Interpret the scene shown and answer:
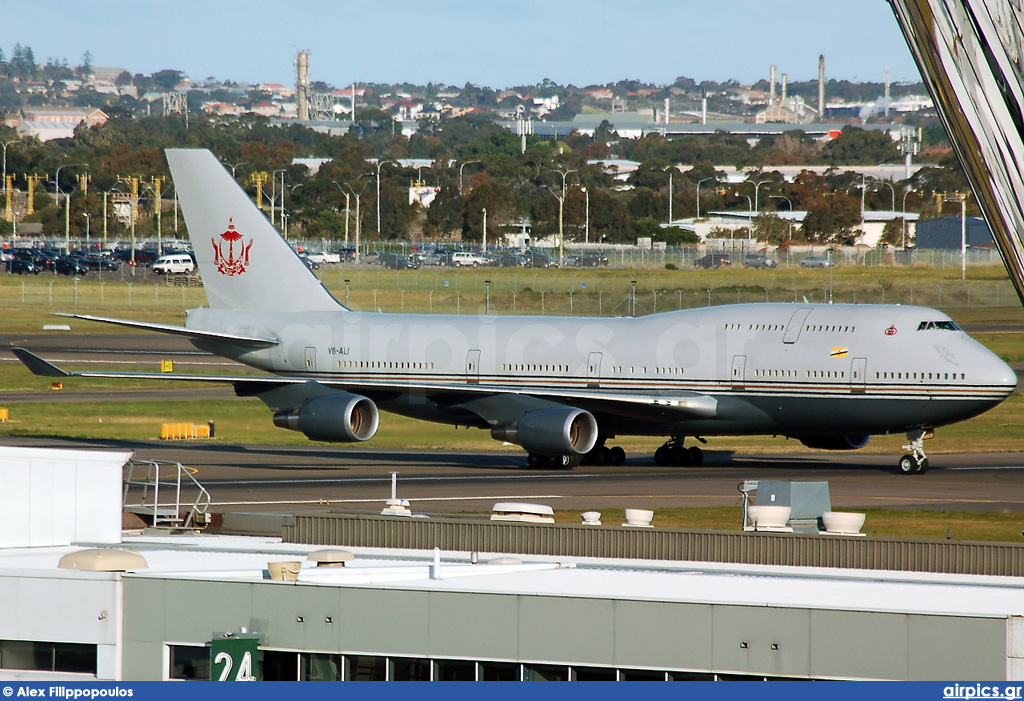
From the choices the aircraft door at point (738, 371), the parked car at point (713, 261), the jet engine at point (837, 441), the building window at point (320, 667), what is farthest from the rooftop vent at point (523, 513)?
the parked car at point (713, 261)

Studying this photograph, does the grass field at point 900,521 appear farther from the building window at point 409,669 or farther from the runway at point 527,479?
the building window at point 409,669

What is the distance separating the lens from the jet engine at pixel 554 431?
1671 inches

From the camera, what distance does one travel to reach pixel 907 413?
132 ft

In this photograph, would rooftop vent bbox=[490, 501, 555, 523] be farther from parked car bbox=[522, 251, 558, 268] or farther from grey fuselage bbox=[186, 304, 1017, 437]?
A: parked car bbox=[522, 251, 558, 268]

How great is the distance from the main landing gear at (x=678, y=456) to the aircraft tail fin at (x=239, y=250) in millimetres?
12025

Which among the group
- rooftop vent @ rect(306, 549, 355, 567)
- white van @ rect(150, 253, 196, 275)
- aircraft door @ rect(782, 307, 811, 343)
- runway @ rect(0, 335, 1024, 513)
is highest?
white van @ rect(150, 253, 196, 275)

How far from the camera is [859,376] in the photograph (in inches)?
1597

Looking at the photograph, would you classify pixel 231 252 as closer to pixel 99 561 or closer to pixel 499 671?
pixel 99 561

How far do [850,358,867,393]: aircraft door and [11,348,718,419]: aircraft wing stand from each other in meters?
4.05

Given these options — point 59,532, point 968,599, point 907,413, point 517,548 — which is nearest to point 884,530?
point 907,413

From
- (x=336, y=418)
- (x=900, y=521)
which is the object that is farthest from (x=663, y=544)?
(x=336, y=418)

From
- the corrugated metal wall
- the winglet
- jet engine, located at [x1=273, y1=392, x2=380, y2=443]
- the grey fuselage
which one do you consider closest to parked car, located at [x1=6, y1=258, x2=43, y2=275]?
the grey fuselage

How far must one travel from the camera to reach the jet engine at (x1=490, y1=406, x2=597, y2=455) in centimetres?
4244

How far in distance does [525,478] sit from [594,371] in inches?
162
